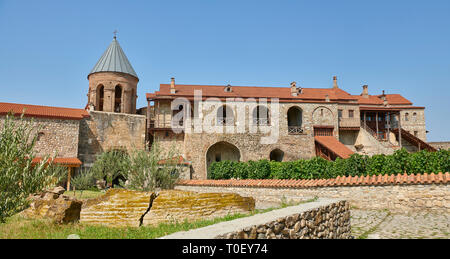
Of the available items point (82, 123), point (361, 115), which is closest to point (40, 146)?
point (82, 123)

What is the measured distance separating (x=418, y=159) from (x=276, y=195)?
5510 millimetres

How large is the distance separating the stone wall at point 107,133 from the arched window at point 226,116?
6.58 metres

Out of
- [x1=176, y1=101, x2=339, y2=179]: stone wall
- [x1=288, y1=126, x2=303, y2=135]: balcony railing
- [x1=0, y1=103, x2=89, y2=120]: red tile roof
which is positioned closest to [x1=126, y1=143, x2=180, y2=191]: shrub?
[x1=176, y1=101, x2=339, y2=179]: stone wall

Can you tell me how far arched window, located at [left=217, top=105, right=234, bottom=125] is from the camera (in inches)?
975

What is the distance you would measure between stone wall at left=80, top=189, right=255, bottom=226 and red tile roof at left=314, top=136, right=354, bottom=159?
17084 millimetres

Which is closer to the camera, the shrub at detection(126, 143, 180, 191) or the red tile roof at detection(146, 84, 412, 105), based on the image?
the shrub at detection(126, 143, 180, 191)

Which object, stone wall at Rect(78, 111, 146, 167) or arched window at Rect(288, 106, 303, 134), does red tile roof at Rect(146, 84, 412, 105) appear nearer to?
arched window at Rect(288, 106, 303, 134)

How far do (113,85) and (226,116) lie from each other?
1032 cm

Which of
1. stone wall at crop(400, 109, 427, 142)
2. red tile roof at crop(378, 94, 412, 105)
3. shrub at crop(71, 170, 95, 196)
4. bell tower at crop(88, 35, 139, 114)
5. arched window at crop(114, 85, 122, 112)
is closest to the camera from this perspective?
shrub at crop(71, 170, 95, 196)

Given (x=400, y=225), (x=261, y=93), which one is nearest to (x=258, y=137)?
(x=261, y=93)

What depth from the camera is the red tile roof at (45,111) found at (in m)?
21.2

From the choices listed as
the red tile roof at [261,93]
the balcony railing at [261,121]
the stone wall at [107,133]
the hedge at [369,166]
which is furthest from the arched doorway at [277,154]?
the stone wall at [107,133]

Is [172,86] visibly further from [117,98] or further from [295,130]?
[295,130]
